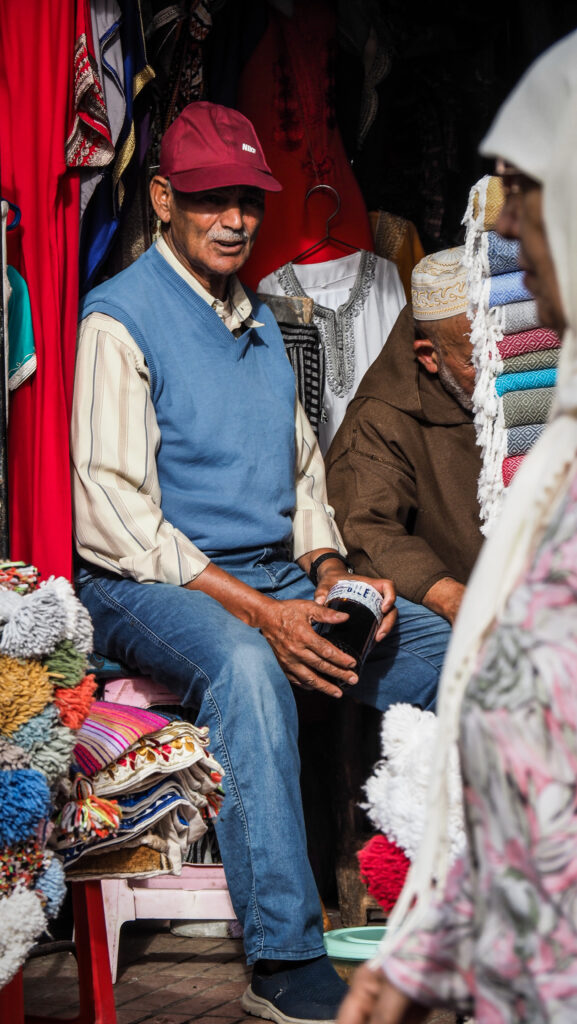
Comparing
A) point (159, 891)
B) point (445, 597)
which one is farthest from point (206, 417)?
point (159, 891)

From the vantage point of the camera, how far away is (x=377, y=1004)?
4.06ft

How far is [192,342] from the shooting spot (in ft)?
11.1

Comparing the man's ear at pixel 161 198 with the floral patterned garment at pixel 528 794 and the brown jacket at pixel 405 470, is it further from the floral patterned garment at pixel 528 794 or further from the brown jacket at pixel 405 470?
the floral patterned garment at pixel 528 794

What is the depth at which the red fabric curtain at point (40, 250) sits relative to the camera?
3100mm

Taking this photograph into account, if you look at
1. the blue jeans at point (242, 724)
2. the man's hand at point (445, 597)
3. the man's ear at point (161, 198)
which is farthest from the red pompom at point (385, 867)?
the man's ear at point (161, 198)

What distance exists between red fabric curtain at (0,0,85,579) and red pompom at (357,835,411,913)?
4.36 feet

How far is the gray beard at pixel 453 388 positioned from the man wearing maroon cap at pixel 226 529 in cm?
45

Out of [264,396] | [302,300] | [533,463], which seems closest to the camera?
[533,463]

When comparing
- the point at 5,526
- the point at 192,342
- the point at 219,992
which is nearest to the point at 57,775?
the point at 5,526

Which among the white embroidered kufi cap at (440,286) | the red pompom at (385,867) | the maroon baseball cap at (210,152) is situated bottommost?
the red pompom at (385,867)

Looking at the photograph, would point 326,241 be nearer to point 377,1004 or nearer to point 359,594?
point 359,594

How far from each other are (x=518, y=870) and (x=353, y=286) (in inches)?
128

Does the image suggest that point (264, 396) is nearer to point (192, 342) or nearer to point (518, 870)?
point (192, 342)

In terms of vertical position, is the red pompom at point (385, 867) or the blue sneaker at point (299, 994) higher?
the red pompom at point (385, 867)
